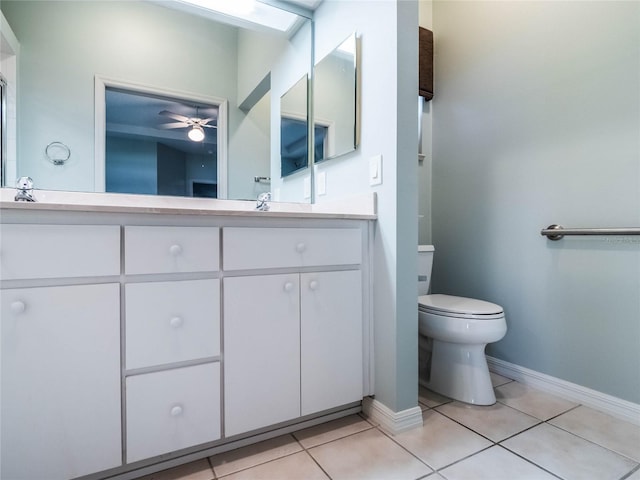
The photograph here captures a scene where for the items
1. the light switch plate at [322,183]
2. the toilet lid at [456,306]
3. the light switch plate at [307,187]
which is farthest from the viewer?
the light switch plate at [307,187]

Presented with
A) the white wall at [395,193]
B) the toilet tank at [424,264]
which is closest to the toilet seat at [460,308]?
the toilet tank at [424,264]

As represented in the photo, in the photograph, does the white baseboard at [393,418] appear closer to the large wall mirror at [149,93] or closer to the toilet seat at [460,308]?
the toilet seat at [460,308]

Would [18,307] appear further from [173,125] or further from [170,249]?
[173,125]

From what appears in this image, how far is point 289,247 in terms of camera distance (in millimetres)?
1258

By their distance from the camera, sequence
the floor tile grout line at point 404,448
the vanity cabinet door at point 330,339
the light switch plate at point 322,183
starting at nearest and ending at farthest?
the floor tile grout line at point 404,448, the vanity cabinet door at point 330,339, the light switch plate at point 322,183

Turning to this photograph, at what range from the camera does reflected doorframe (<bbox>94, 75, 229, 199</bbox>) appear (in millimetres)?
1451

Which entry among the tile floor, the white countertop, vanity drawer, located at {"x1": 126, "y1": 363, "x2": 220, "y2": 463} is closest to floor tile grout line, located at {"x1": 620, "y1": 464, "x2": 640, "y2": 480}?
the tile floor

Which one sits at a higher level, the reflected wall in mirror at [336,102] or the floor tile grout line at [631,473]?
the reflected wall in mirror at [336,102]

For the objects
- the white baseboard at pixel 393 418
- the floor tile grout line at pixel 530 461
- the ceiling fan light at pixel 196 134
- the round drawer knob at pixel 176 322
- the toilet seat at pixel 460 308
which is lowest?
the floor tile grout line at pixel 530 461

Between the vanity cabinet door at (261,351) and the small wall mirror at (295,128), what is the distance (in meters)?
0.94

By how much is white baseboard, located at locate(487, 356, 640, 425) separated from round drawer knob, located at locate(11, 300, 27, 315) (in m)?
2.16

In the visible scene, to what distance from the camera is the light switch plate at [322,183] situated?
6.12 feet

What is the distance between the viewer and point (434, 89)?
2.26m

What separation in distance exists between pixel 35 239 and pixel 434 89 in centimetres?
231
